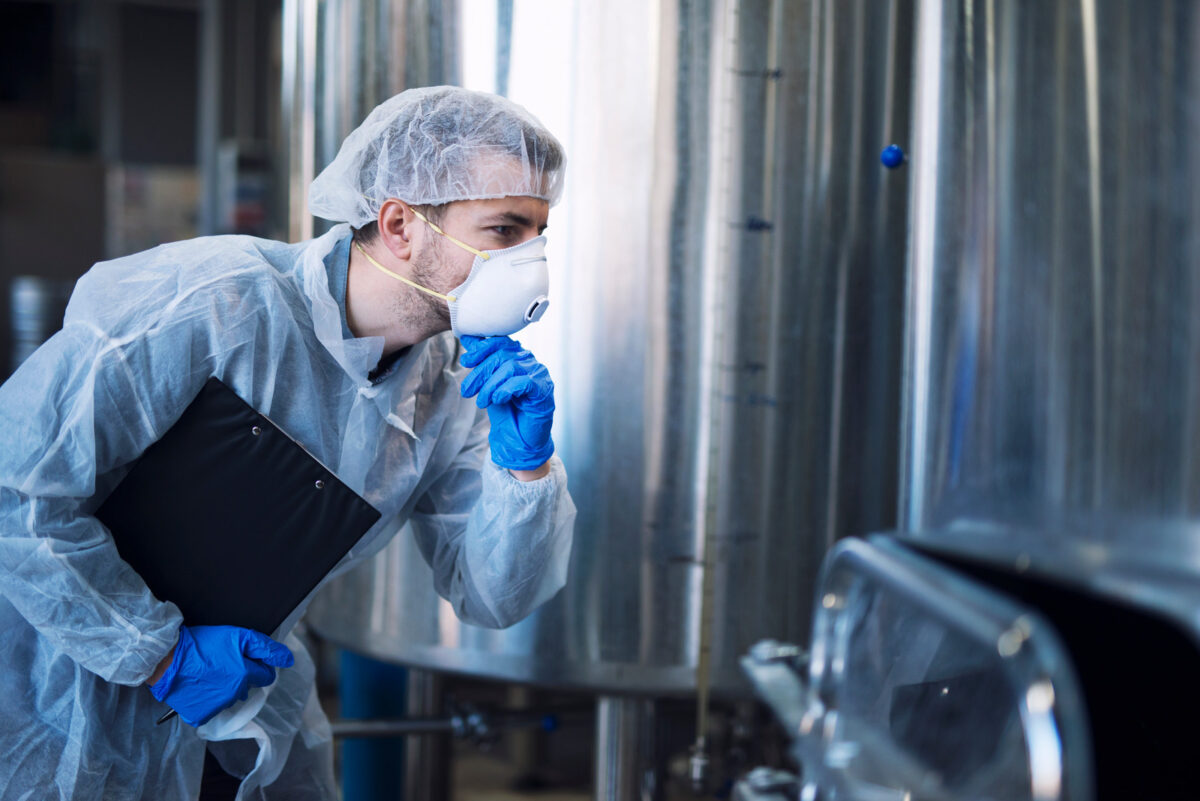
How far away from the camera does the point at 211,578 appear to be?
1203 mm

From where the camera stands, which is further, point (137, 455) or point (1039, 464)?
point (137, 455)

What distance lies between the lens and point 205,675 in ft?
3.74

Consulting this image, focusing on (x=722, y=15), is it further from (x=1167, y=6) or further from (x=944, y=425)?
(x=1167, y=6)

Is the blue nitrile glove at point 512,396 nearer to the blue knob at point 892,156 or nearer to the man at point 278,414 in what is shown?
the man at point 278,414

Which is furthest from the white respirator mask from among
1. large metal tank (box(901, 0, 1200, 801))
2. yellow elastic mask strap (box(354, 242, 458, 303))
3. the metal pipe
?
the metal pipe

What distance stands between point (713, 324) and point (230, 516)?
2.26 ft

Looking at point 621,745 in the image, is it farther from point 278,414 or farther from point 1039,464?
point 1039,464

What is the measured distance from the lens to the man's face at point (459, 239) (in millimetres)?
1211

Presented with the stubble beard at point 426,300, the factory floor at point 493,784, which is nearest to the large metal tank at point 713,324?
the stubble beard at point 426,300

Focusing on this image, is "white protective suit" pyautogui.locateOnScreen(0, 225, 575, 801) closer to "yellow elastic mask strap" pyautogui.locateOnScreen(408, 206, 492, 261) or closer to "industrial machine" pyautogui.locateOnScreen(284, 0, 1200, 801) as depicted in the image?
"yellow elastic mask strap" pyautogui.locateOnScreen(408, 206, 492, 261)

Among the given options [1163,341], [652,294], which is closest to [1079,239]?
[1163,341]

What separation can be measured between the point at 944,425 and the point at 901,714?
299 mm

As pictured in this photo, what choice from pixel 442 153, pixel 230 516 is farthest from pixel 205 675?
pixel 442 153

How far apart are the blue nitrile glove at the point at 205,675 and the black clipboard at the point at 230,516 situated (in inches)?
2.0
